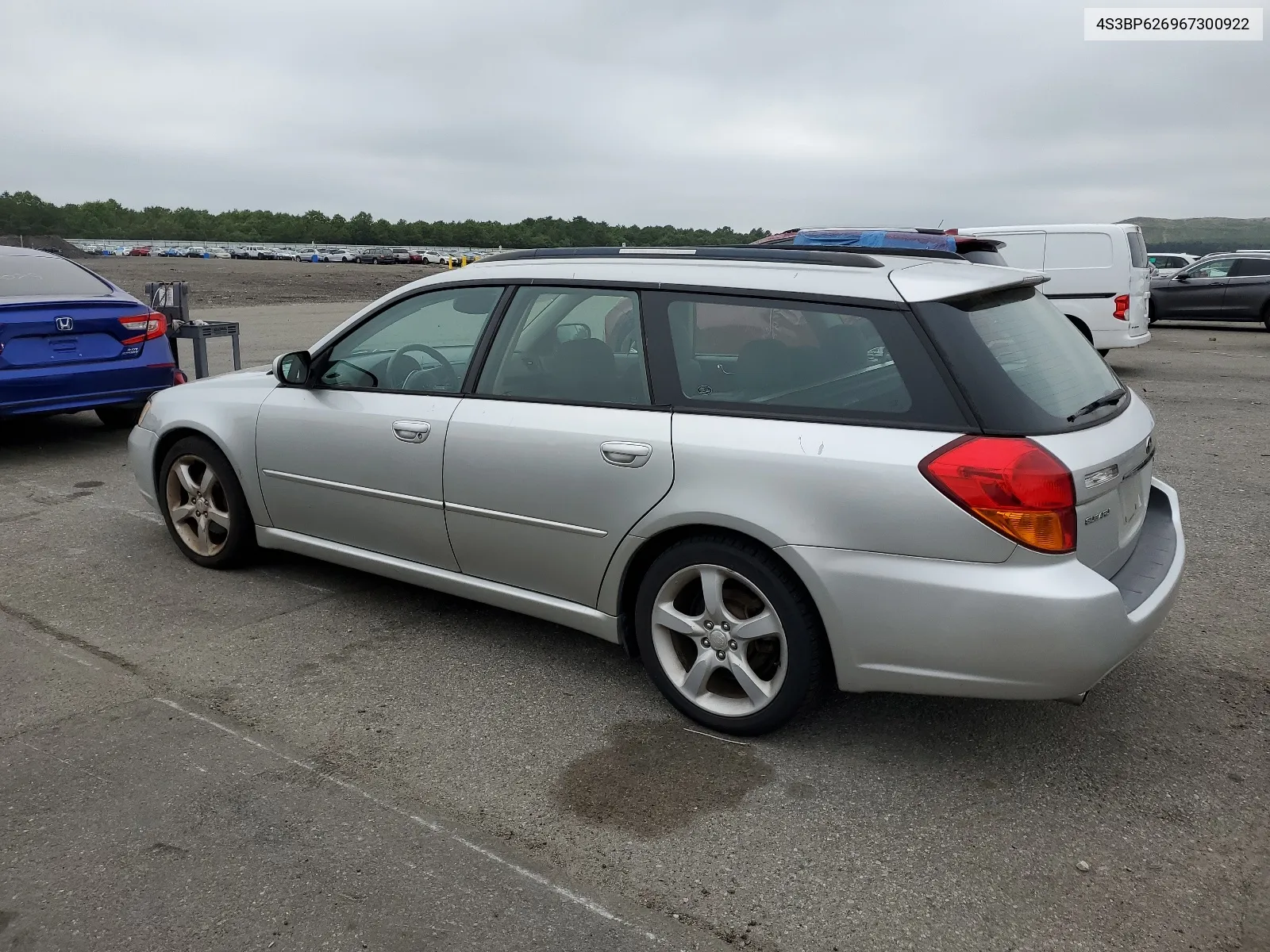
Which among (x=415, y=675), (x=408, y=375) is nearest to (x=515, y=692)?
(x=415, y=675)

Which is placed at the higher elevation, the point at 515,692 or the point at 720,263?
the point at 720,263

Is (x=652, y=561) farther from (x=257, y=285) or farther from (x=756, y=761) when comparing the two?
(x=257, y=285)

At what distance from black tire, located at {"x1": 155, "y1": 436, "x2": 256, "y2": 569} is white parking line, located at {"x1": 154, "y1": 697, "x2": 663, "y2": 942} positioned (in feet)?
4.45

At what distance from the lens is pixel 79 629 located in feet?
14.5

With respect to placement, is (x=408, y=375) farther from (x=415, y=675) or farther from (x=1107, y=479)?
(x=1107, y=479)

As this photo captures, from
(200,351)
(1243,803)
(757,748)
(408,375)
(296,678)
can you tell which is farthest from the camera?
(200,351)

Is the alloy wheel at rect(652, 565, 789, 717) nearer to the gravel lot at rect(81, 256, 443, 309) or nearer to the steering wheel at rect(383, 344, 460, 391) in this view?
the steering wheel at rect(383, 344, 460, 391)

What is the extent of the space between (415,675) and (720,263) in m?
1.96

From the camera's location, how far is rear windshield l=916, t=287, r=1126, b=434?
305cm

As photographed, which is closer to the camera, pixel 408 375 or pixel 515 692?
pixel 515 692

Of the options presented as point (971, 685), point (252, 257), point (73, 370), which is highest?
point (252, 257)

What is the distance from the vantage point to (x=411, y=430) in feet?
13.6

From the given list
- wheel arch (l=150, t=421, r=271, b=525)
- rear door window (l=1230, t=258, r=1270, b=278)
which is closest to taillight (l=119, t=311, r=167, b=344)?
wheel arch (l=150, t=421, r=271, b=525)

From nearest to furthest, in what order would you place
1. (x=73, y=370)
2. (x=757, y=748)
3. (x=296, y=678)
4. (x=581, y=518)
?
(x=757, y=748), (x=581, y=518), (x=296, y=678), (x=73, y=370)
